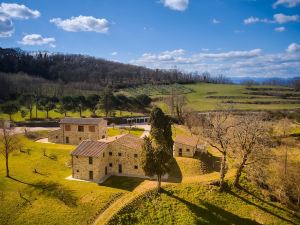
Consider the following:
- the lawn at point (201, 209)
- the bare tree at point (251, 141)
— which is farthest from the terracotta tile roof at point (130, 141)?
the bare tree at point (251, 141)

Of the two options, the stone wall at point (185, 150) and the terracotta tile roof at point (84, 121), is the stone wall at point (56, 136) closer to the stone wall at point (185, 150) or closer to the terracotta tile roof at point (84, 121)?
the terracotta tile roof at point (84, 121)

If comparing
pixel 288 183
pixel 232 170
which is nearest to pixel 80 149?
pixel 232 170

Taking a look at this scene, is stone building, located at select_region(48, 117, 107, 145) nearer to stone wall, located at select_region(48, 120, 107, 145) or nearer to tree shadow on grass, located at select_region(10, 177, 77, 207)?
stone wall, located at select_region(48, 120, 107, 145)

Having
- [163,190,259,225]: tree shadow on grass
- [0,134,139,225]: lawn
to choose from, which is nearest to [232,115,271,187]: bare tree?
[163,190,259,225]: tree shadow on grass

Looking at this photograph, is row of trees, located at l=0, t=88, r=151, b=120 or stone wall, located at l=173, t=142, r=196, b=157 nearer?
stone wall, located at l=173, t=142, r=196, b=157

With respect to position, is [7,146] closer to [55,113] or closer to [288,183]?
[288,183]

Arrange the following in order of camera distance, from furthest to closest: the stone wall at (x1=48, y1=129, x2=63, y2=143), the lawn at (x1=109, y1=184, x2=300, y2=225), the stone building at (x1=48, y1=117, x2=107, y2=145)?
the stone wall at (x1=48, y1=129, x2=63, y2=143)
the stone building at (x1=48, y1=117, x2=107, y2=145)
the lawn at (x1=109, y1=184, x2=300, y2=225)
